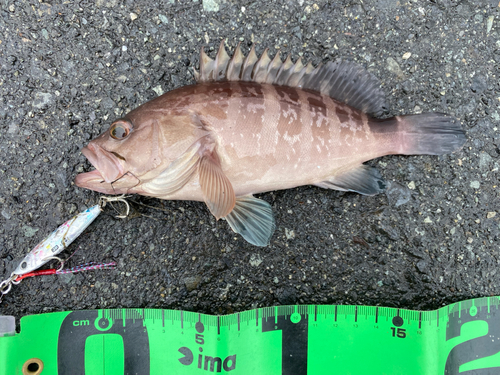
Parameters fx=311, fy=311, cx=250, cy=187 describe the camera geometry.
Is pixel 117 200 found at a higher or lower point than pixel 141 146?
lower

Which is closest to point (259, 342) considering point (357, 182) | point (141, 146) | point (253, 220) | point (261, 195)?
point (253, 220)

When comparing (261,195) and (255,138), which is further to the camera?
(261,195)

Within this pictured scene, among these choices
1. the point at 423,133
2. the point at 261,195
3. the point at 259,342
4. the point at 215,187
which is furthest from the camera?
the point at 261,195

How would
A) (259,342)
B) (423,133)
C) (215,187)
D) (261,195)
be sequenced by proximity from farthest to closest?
(261,195) → (423,133) → (259,342) → (215,187)

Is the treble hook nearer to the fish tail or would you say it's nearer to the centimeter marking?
the centimeter marking

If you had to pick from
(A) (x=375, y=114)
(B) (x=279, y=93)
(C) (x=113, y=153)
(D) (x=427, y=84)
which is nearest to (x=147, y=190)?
(C) (x=113, y=153)

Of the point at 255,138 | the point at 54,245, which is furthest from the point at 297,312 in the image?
the point at 54,245

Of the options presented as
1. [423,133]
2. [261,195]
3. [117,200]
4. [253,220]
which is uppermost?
[423,133]

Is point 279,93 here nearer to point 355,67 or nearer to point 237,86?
point 237,86

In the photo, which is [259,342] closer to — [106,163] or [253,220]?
[253,220]
